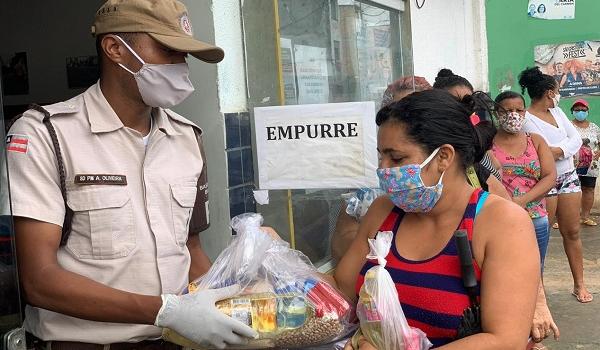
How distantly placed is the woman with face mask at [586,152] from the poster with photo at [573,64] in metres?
0.69

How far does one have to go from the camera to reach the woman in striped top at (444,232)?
1.87 metres

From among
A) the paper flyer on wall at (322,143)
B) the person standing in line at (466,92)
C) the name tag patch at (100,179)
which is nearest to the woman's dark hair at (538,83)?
the person standing in line at (466,92)

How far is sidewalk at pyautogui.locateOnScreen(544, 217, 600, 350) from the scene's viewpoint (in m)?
5.14

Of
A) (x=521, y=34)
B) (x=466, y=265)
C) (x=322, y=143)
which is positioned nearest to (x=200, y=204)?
(x=322, y=143)

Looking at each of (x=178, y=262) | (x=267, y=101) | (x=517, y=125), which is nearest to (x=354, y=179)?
(x=267, y=101)

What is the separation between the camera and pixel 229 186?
3.28 meters

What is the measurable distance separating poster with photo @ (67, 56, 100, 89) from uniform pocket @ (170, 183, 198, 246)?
105 inches

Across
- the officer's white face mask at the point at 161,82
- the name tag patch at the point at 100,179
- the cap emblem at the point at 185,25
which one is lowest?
the name tag patch at the point at 100,179

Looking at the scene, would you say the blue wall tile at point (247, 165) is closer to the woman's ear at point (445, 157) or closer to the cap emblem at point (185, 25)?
the cap emblem at point (185, 25)

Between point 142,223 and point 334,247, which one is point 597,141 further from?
point 142,223

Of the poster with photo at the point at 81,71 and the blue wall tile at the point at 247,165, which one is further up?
the poster with photo at the point at 81,71

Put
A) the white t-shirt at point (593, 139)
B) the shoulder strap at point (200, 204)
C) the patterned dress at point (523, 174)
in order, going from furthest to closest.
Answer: the white t-shirt at point (593, 139)
the patterned dress at point (523, 174)
the shoulder strap at point (200, 204)

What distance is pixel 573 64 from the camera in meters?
9.60

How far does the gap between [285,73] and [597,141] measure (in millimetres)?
6168
